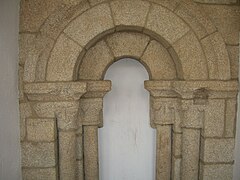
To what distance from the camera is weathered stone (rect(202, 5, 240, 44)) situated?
1.88m

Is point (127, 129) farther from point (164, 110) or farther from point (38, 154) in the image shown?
point (38, 154)

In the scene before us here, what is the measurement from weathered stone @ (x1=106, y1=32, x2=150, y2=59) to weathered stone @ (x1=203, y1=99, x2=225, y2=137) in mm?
737

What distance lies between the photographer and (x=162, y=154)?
2.11 metres

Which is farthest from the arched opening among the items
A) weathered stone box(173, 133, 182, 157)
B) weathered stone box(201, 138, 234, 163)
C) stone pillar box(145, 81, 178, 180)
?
weathered stone box(201, 138, 234, 163)

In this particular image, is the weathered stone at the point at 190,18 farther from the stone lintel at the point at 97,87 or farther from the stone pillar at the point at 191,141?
the stone lintel at the point at 97,87

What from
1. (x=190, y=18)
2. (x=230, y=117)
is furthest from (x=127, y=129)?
(x=190, y=18)

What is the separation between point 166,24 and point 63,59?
0.84 m

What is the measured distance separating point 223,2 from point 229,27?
203 mm

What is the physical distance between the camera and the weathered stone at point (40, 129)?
1.85 m

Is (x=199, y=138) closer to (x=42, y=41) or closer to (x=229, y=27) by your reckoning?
(x=229, y=27)

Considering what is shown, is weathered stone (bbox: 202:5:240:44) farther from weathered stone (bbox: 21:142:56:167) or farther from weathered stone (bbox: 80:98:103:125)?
weathered stone (bbox: 21:142:56:167)

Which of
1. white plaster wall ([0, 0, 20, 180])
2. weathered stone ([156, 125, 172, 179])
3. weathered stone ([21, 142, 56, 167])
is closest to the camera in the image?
white plaster wall ([0, 0, 20, 180])

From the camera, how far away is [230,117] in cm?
194

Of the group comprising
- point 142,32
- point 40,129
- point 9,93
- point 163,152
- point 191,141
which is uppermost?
point 142,32
